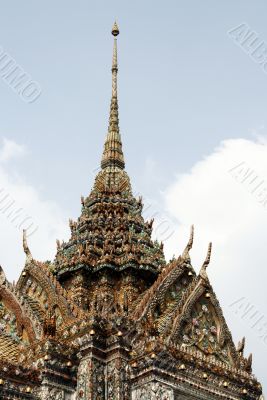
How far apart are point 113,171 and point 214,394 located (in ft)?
43.8

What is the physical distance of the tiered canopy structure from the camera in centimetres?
2453

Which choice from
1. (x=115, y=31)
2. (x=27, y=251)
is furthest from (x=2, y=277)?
(x=115, y=31)

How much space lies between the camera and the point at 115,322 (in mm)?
25594

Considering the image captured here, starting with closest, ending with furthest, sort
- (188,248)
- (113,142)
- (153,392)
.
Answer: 1. (153,392)
2. (188,248)
3. (113,142)

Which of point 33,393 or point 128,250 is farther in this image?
point 128,250

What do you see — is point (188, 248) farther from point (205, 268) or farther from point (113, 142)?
point (113, 142)

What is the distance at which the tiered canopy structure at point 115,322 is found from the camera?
24531mm

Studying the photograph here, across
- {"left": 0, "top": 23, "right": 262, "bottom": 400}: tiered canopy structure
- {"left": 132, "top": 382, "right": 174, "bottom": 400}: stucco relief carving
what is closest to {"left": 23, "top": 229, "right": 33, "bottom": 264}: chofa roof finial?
{"left": 0, "top": 23, "right": 262, "bottom": 400}: tiered canopy structure

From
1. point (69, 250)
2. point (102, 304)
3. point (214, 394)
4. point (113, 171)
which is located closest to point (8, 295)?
point (102, 304)

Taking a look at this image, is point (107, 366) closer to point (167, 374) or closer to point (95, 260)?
point (167, 374)

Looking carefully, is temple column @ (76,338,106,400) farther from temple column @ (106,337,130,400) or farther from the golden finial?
the golden finial

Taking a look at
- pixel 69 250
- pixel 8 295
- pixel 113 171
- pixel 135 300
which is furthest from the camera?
pixel 113 171

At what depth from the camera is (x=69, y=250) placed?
32.7 meters

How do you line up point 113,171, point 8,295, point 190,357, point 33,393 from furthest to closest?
point 113,171 → point 8,295 → point 190,357 → point 33,393
